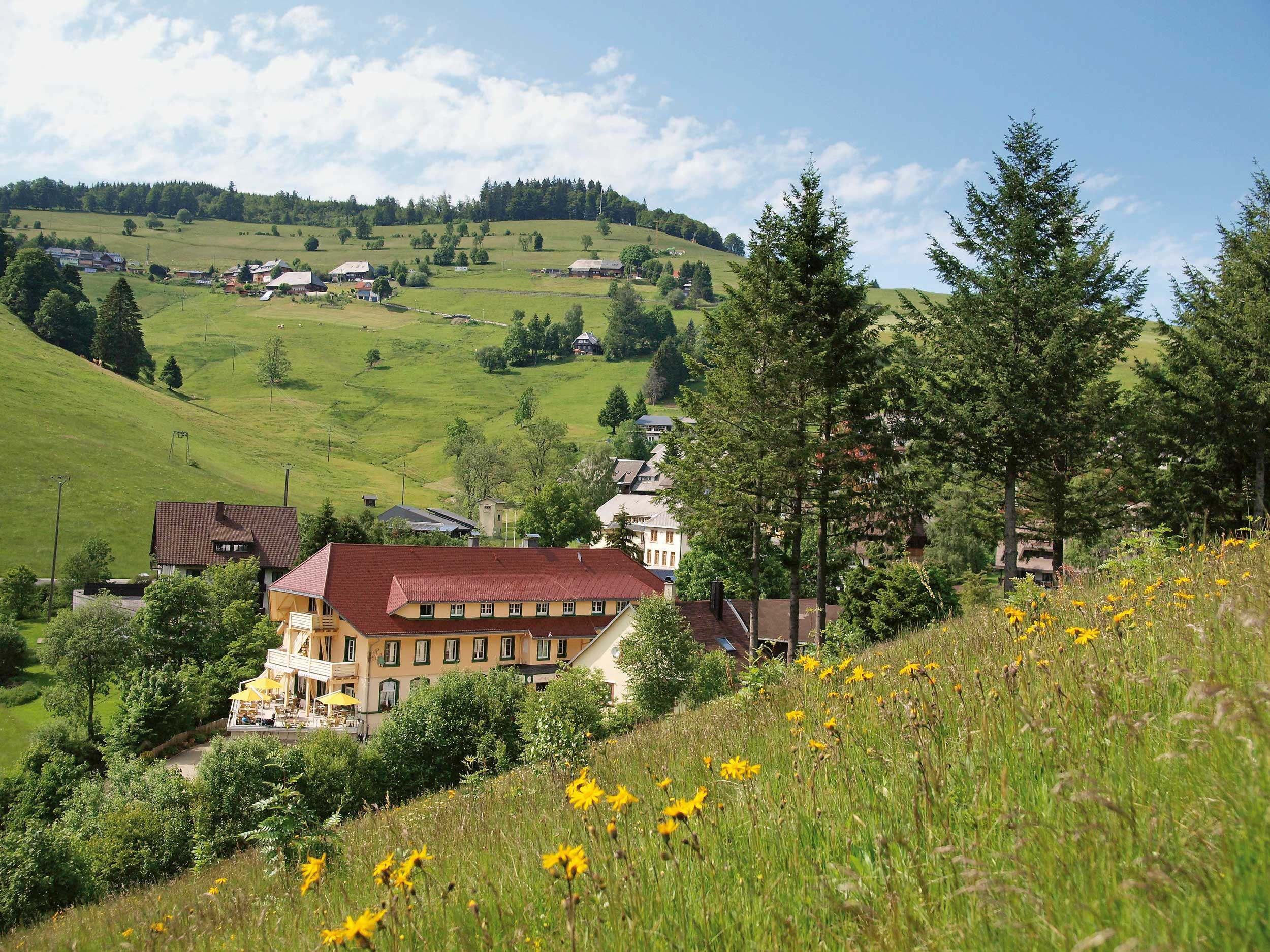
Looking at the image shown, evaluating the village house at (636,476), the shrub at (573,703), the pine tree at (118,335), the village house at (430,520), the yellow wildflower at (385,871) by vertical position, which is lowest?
the shrub at (573,703)

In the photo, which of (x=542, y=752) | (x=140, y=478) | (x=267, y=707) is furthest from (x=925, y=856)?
(x=140, y=478)

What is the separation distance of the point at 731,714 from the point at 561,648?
39.8 m

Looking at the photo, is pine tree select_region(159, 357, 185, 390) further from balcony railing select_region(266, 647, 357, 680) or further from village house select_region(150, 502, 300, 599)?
balcony railing select_region(266, 647, 357, 680)

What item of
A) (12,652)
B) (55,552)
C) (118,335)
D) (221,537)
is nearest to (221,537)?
(221,537)

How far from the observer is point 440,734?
2839 centimetres

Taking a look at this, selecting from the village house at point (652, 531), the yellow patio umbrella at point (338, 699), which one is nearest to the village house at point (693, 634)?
the yellow patio umbrella at point (338, 699)

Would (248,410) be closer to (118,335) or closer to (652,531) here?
(118,335)

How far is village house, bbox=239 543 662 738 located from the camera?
40.1m

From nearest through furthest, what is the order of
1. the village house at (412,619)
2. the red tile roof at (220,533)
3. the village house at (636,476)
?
1. the village house at (412,619)
2. the red tile roof at (220,533)
3. the village house at (636,476)

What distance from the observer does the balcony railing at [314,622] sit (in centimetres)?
4019

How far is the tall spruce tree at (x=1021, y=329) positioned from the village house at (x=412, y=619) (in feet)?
69.8

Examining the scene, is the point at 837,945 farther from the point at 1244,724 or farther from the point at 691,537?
the point at 691,537

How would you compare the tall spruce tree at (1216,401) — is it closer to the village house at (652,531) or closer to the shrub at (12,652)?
the shrub at (12,652)

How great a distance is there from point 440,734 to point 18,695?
30.3 m
